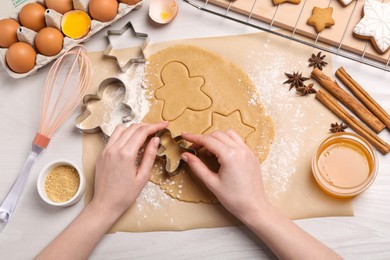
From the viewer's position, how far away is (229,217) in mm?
1151

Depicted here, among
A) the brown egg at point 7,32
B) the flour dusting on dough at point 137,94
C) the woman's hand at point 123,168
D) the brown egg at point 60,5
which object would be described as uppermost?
the brown egg at point 60,5

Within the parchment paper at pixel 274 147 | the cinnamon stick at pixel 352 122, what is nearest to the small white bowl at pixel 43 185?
the parchment paper at pixel 274 147

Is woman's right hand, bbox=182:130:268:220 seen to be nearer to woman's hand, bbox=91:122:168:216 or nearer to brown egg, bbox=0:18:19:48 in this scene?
woman's hand, bbox=91:122:168:216

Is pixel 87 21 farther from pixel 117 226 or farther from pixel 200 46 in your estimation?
pixel 117 226

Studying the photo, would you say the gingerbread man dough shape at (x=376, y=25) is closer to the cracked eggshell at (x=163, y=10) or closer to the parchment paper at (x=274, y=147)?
the parchment paper at (x=274, y=147)

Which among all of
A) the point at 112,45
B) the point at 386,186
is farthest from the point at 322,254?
the point at 112,45

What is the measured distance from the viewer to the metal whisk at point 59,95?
1.23m

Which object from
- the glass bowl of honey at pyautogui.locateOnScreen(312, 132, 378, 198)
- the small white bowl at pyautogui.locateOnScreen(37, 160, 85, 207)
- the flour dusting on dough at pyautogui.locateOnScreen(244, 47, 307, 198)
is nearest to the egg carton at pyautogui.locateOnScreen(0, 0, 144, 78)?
the small white bowl at pyautogui.locateOnScreen(37, 160, 85, 207)

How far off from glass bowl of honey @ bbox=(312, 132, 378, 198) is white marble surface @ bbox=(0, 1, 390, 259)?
0.18ft

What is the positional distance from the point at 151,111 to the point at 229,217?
0.35 meters

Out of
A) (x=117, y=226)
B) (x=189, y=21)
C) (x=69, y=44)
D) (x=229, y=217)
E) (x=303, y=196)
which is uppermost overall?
(x=189, y=21)

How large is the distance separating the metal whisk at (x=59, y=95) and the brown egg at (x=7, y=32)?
0.42 ft

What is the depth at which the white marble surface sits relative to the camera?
3.70 ft

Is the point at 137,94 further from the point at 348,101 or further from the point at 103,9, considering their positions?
the point at 348,101
